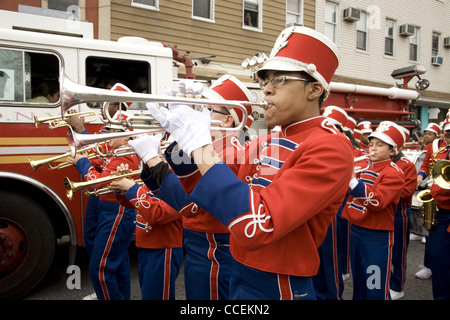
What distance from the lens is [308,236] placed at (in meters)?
1.58

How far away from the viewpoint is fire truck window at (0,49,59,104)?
158 inches

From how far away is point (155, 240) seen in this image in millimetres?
2916

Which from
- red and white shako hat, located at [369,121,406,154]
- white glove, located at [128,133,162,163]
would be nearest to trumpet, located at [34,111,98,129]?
white glove, located at [128,133,162,163]

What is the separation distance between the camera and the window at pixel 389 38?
15742mm

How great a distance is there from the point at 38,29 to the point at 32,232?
2.41 metres

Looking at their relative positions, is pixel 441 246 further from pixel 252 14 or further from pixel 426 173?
pixel 252 14

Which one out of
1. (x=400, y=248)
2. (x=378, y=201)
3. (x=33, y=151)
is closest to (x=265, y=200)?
(x=378, y=201)

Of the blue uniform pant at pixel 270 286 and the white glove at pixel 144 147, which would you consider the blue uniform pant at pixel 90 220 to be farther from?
the blue uniform pant at pixel 270 286

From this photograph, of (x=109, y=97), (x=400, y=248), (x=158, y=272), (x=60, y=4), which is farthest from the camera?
(x=60, y=4)

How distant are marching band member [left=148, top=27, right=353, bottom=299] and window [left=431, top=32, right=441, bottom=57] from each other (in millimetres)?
19321

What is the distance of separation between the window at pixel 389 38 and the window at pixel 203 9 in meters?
8.66

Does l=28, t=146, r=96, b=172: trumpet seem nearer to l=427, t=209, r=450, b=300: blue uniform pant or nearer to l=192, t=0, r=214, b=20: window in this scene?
l=427, t=209, r=450, b=300: blue uniform pant

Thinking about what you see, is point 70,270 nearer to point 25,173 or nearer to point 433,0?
point 25,173

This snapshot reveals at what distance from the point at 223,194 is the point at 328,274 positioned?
3.06 m
